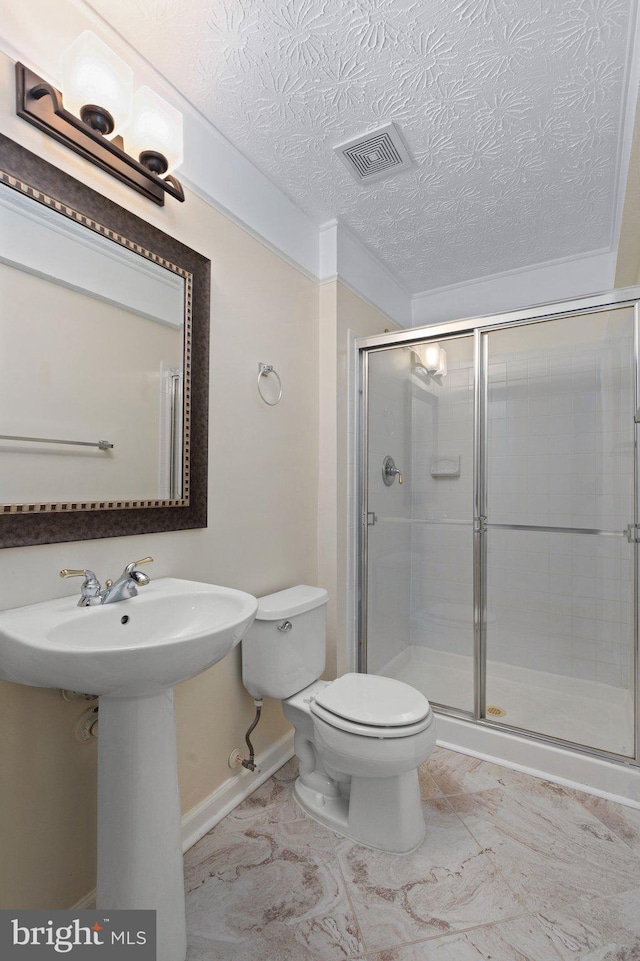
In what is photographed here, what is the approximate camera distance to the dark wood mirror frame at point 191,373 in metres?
1.10

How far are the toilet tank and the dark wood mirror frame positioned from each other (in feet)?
1.42

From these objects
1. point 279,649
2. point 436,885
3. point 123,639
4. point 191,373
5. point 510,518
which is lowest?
point 436,885

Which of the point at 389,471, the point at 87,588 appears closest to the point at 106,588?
the point at 87,588

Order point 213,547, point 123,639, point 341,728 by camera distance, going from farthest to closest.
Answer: point 213,547 → point 341,728 → point 123,639

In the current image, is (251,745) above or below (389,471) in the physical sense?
below

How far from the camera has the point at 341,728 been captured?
4.86ft

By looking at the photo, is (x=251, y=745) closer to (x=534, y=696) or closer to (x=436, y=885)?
(x=436, y=885)

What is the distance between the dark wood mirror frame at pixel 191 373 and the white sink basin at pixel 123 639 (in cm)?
19

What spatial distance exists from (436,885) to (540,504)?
1.47 m

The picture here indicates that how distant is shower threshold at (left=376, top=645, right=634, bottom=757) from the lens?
6.14 feet

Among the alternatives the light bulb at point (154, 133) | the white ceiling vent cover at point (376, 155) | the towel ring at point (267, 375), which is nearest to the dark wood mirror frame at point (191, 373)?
the light bulb at point (154, 133)

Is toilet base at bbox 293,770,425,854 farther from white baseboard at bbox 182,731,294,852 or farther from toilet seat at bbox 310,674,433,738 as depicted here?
white baseboard at bbox 182,731,294,852

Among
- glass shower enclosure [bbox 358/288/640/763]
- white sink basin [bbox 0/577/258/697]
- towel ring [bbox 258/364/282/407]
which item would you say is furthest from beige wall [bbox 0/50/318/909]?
glass shower enclosure [bbox 358/288/640/763]

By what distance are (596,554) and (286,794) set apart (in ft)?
5.16
